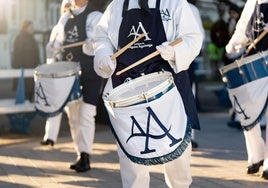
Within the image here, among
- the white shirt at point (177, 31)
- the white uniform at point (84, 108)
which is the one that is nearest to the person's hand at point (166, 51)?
the white shirt at point (177, 31)

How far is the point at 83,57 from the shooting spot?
6.30 metres

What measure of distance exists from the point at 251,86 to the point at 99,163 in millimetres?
1967

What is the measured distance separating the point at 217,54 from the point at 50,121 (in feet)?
54.8

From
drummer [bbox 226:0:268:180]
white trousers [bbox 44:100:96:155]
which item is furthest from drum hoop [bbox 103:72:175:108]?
white trousers [bbox 44:100:96:155]

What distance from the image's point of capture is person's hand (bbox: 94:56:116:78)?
13.0 feet

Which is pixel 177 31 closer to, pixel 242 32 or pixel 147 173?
pixel 147 173

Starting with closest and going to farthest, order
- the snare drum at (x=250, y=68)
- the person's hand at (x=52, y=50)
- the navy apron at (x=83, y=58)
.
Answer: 1. the snare drum at (x=250, y=68)
2. the navy apron at (x=83, y=58)
3. the person's hand at (x=52, y=50)

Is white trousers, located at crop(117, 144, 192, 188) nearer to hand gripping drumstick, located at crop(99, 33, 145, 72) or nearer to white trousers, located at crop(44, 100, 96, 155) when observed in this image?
hand gripping drumstick, located at crop(99, 33, 145, 72)

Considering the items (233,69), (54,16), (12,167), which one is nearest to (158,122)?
(233,69)

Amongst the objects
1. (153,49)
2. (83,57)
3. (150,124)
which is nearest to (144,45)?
(153,49)

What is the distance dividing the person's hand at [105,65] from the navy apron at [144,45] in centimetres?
7

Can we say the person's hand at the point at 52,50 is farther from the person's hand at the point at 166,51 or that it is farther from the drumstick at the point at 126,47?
the person's hand at the point at 166,51

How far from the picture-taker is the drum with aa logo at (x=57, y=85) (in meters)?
6.21

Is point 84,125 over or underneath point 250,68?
underneath
